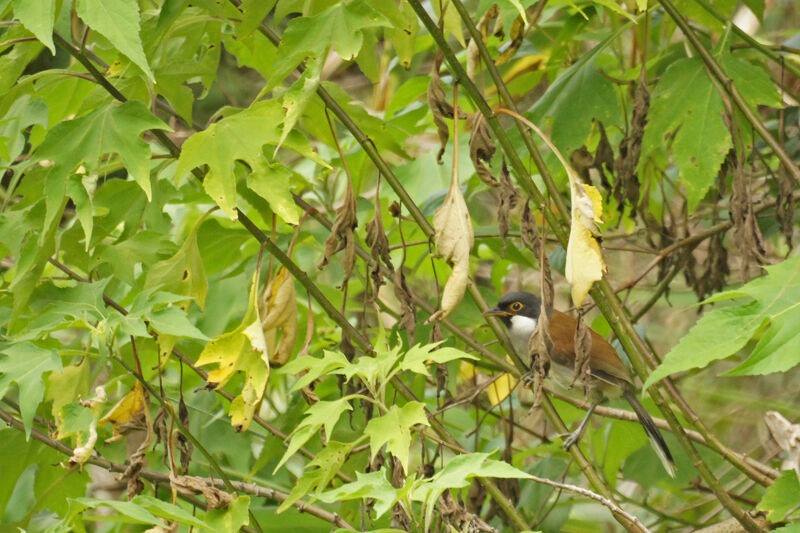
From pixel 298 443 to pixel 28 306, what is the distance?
3.90 feet

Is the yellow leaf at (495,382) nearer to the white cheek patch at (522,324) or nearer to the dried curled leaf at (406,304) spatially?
the white cheek patch at (522,324)

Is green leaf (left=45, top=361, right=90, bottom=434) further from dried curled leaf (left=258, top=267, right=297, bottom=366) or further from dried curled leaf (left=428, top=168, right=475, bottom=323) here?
dried curled leaf (left=428, top=168, right=475, bottom=323)

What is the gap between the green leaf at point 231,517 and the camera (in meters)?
2.40

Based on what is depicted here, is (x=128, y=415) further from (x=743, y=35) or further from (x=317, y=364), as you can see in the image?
(x=743, y=35)

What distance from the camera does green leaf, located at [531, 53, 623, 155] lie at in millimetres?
3600

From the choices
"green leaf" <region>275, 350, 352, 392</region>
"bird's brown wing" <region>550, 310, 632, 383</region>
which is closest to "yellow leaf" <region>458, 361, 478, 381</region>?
"bird's brown wing" <region>550, 310, 632, 383</region>

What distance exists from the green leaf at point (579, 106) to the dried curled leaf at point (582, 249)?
109 cm

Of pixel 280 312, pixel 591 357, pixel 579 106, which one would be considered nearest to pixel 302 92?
pixel 280 312

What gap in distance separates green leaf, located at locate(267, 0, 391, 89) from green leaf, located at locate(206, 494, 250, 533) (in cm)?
109

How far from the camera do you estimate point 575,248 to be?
2.41 metres

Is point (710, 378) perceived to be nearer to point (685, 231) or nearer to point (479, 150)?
point (685, 231)

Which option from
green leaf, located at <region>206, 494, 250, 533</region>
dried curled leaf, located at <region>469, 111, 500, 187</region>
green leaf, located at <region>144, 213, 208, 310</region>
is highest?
dried curled leaf, located at <region>469, 111, 500, 187</region>

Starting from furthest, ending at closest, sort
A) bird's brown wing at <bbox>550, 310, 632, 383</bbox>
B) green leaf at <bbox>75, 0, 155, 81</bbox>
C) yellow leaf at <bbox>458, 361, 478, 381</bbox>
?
yellow leaf at <bbox>458, 361, 478, 381</bbox> → bird's brown wing at <bbox>550, 310, 632, 383</bbox> → green leaf at <bbox>75, 0, 155, 81</bbox>

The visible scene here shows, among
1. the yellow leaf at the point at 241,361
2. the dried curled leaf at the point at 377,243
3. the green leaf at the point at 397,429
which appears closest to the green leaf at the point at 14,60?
the yellow leaf at the point at 241,361
